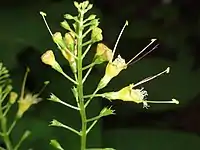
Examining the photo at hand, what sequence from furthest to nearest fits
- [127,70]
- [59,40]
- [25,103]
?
[127,70] < [25,103] < [59,40]

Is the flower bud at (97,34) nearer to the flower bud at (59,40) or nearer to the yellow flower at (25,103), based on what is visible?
the flower bud at (59,40)

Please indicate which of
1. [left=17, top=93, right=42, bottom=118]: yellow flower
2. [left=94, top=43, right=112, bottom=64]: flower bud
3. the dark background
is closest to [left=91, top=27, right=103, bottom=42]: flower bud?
[left=94, top=43, right=112, bottom=64]: flower bud

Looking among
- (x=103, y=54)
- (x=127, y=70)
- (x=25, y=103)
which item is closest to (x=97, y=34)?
(x=103, y=54)

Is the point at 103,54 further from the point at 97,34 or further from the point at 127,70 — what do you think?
the point at 127,70

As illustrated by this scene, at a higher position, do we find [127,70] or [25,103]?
[127,70]

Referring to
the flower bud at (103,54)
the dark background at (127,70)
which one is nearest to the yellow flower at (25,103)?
the dark background at (127,70)

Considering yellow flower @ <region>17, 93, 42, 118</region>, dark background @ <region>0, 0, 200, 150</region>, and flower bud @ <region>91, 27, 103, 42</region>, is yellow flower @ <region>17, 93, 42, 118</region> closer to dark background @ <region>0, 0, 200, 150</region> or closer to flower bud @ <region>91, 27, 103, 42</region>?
dark background @ <region>0, 0, 200, 150</region>

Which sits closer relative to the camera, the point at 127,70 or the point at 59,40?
the point at 59,40

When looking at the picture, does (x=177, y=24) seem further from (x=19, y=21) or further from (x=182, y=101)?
(x=19, y=21)
